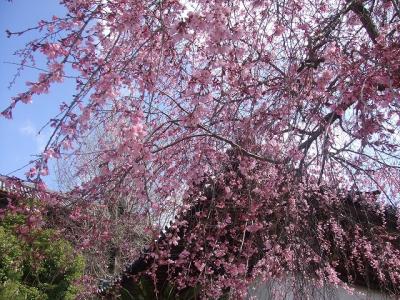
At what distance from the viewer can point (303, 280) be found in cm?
436

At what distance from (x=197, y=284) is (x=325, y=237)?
1.74 m

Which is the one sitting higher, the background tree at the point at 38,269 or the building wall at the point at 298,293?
the background tree at the point at 38,269

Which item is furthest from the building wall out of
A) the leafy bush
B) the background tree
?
the leafy bush

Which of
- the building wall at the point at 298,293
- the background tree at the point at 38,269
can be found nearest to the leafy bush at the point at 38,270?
the background tree at the point at 38,269

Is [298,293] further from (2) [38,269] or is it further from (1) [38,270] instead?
(1) [38,270]

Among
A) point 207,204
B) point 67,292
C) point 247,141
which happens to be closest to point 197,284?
point 207,204

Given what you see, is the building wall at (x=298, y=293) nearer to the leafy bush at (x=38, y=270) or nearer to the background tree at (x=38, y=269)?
the background tree at (x=38, y=269)

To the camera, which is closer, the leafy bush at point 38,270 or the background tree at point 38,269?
the background tree at point 38,269

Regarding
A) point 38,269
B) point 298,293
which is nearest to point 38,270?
point 38,269

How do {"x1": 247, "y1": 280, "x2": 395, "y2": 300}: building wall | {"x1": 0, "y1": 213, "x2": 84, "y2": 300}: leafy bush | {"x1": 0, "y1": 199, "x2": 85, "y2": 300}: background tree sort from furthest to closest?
{"x1": 0, "y1": 213, "x2": 84, "y2": 300}: leafy bush
{"x1": 0, "y1": 199, "x2": 85, "y2": 300}: background tree
{"x1": 247, "y1": 280, "x2": 395, "y2": 300}: building wall

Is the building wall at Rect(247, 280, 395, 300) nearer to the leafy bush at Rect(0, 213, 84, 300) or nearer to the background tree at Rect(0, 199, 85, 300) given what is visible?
the background tree at Rect(0, 199, 85, 300)

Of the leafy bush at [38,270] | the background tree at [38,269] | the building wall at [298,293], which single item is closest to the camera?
the building wall at [298,293]

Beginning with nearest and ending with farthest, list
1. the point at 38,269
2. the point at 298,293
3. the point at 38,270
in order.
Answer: the point at 298,293, the point at 38,269, the point at 38,270

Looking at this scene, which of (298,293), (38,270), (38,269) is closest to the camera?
(298,293)
